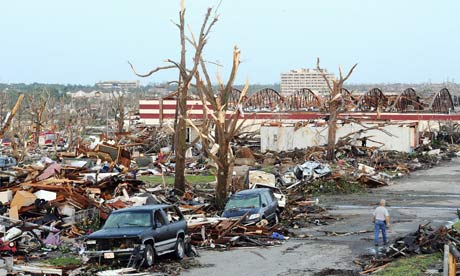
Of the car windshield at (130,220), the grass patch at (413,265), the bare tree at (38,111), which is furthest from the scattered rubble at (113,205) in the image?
the bare tree at (38,111)

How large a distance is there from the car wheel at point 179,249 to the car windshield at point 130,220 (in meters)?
1.08

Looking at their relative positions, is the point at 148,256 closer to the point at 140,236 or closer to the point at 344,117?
the point at 140,236

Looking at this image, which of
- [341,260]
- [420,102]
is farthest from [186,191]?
[420,102]

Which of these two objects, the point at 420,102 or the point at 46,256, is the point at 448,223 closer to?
the point at 46,256

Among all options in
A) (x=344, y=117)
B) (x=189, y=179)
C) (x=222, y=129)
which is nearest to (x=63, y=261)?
(x=222, y=129)

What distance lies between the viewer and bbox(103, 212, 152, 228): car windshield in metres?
19.0

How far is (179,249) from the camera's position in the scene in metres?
19.6

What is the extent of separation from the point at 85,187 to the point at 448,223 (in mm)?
13559

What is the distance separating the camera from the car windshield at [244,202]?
2511cm

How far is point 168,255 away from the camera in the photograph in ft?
64.5

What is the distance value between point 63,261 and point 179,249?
3102 millimetres

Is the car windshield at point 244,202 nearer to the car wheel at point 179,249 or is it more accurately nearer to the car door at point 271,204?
the car door at point 271,204

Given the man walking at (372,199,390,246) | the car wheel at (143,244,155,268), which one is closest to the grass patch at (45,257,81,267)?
the car wheel at (143,244,155,268)

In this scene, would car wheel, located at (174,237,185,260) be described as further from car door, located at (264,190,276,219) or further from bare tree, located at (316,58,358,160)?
bare tree, located at (316,58,358,160)
